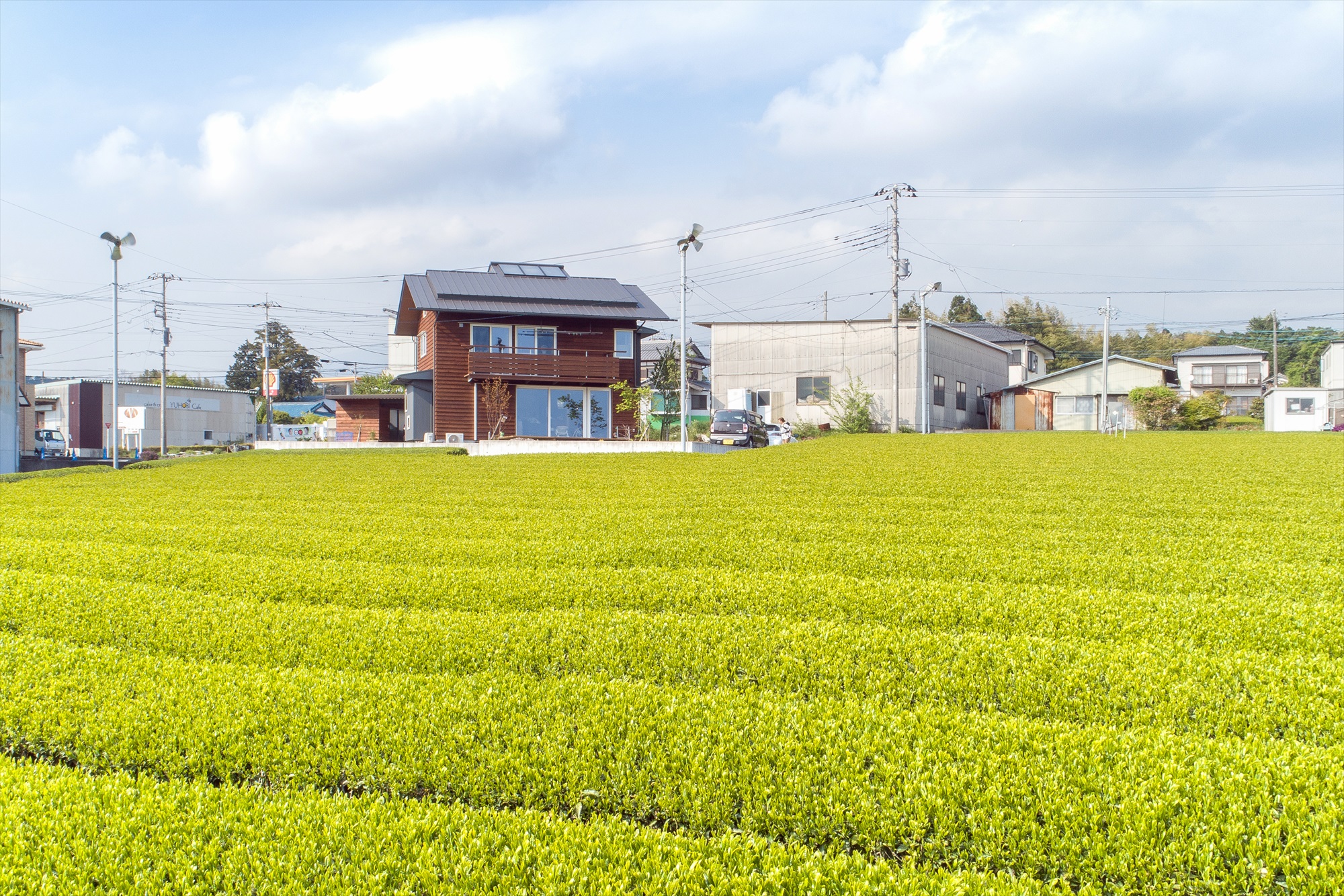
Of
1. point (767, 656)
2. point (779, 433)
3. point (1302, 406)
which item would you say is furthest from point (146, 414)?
point (1302, 406)

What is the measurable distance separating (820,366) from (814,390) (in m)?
1.06

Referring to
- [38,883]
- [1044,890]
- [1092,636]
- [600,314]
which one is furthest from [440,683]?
[600,314]

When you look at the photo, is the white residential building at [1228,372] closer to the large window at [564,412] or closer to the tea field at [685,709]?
the large window at [564,412]

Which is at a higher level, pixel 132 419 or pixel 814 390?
pixel 814 390

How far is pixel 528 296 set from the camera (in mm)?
31969

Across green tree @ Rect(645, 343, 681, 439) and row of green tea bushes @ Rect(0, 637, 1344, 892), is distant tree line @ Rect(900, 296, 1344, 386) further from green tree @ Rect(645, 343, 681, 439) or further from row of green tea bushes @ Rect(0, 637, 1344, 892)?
row of green tea bushes @ Rect(0, 637, 1344, 892)

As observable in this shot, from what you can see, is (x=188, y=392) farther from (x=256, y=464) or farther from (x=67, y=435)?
(x=256, y=464)

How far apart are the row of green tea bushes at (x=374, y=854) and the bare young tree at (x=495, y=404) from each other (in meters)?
27.3

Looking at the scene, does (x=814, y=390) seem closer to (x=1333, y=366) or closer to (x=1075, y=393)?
(x=1075, y=393)

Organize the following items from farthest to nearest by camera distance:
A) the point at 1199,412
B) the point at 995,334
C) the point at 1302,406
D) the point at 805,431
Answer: the point at 995,334, the point at 1302,406, the point at 1199,412, the point at 805,431

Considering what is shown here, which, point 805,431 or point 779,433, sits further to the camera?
point 779,433

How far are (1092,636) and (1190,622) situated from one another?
0.88 meters

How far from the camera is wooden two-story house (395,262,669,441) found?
102 ft

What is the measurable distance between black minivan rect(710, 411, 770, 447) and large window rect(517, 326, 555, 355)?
337 inches
